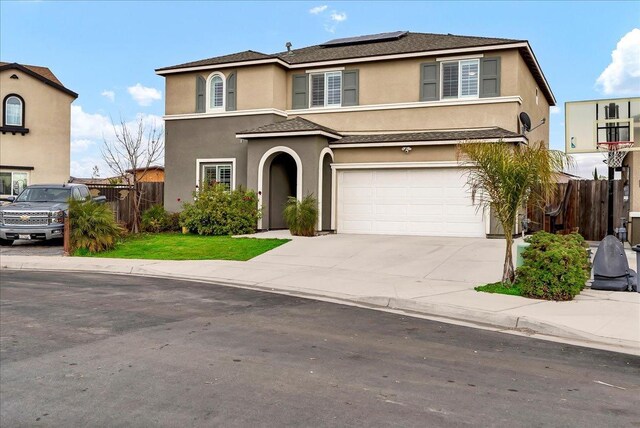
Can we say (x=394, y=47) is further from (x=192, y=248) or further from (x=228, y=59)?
(x=192, y=248)

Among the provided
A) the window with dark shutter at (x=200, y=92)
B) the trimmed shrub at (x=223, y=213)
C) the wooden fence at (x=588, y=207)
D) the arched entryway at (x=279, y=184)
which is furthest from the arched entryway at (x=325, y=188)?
the wooden fence at (x=588, y=207)

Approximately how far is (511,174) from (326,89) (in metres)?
13.5

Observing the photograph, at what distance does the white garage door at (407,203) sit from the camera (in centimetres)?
1998

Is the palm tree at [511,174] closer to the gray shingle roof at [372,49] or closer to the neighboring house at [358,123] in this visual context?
the neighboring house at [358,123]

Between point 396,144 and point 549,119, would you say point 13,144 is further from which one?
point 549,119

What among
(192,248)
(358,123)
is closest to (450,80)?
(358,123)

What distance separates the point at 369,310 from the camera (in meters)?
9.89

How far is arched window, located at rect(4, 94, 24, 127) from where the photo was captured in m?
32.4

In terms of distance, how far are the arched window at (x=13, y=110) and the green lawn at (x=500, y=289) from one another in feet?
98.7

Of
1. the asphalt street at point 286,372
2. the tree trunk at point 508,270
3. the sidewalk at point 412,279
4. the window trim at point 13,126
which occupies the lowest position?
the asphalt street at point 286,372

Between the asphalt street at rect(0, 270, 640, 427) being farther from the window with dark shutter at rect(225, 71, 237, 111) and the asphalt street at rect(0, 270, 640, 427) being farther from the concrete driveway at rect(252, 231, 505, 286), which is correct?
the window with dark shutter at rect(225, 71, 237, 111)

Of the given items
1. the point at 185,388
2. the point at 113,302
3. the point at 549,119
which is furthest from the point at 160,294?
the point at 549,119

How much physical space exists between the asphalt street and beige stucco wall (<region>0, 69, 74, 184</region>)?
26.3 metres

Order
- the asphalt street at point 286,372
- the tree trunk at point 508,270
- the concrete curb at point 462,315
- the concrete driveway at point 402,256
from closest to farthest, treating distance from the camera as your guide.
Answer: the asphalt street at point 286,372
the concrete curb at point 462,315
the tree trunk at point 508,270
the concrete driveway at point 402,256
